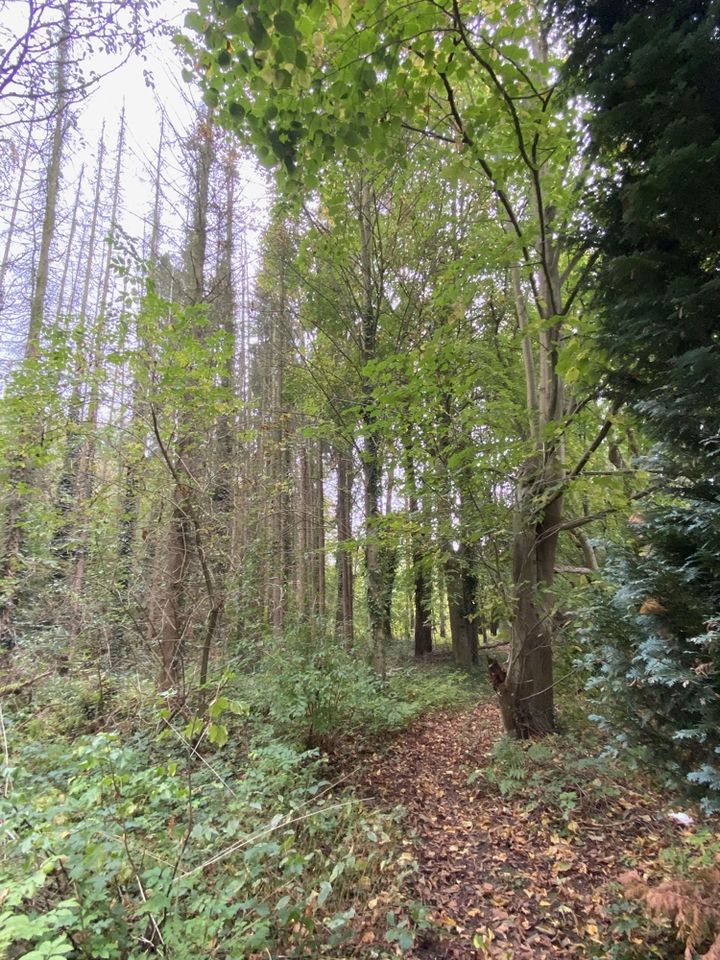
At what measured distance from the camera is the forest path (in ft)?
8.59

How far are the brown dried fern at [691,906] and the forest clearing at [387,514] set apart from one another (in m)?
0.02

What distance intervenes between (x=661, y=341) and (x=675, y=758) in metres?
2.06

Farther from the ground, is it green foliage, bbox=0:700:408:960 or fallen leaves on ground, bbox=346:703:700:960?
green foliage, bbox=0:700:408:960

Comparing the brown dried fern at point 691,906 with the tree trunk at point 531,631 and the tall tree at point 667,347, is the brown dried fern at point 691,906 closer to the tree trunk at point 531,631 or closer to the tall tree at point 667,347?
the tall tree at point 667,347

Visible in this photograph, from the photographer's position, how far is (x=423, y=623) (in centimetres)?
1244

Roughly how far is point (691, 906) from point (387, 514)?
408 centimetres

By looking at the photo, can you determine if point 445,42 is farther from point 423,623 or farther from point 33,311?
point 423,623

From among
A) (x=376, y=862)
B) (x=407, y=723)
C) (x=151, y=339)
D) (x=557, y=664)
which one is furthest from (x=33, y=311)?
(x=557, y=664)

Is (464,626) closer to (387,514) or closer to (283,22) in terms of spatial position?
(387,514)

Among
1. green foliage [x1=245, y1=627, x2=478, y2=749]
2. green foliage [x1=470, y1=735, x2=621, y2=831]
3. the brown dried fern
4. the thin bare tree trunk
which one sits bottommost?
green foliage [x1=470, y1=735, x2=621, y2=831]

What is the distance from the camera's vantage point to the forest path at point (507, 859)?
2.62 metres

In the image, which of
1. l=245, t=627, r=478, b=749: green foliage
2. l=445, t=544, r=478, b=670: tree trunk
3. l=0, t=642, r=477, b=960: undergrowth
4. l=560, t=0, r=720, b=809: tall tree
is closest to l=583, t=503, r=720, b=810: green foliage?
l=560, t=0, r=720, b=809: tall tree

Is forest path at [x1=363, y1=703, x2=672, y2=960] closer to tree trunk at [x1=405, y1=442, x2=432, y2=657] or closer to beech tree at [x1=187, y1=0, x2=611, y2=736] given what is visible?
tree trunk at [x1=405, y1=442, x2=432, y2=657]

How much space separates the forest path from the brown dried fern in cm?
60
